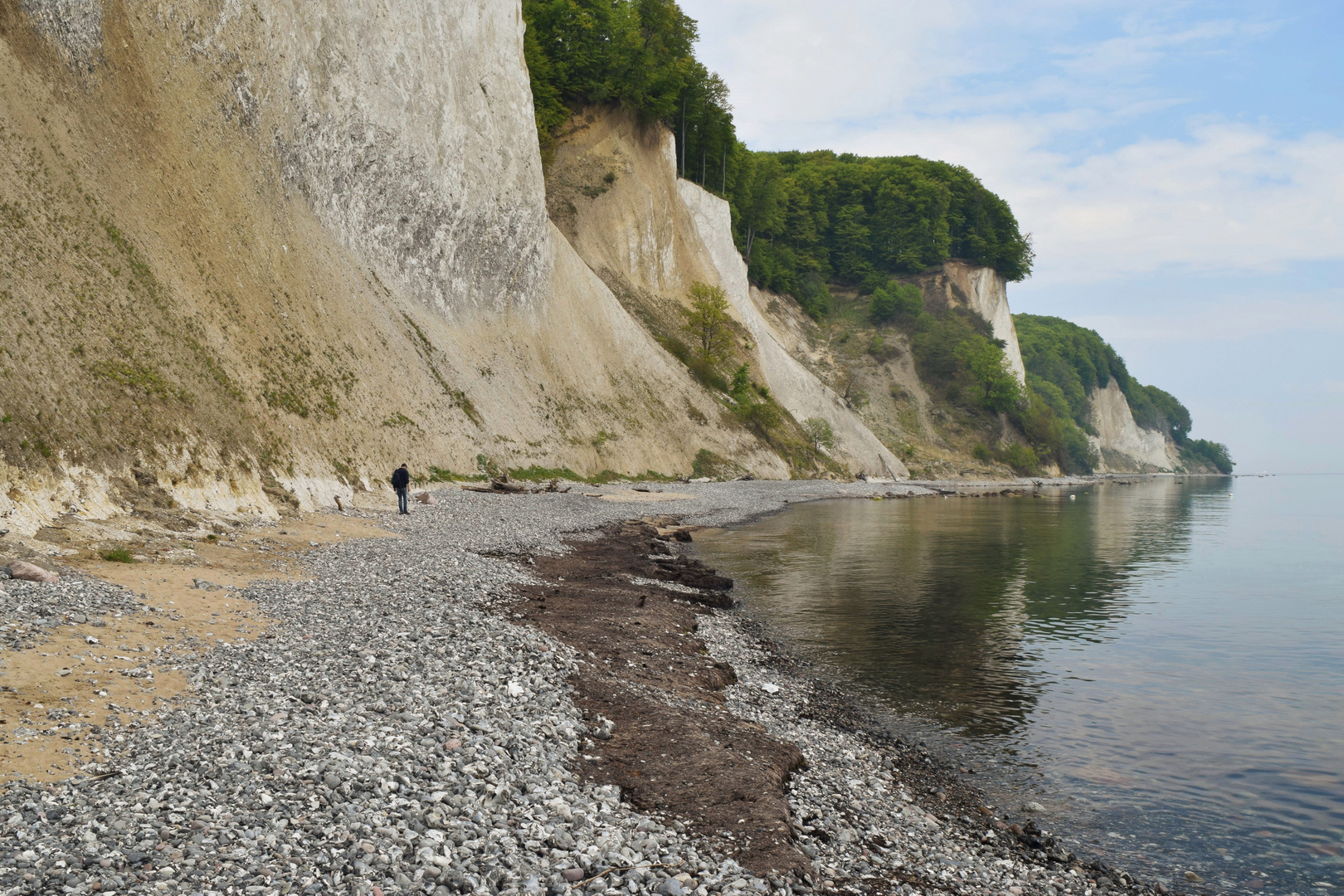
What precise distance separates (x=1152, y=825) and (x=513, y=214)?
5077 cm

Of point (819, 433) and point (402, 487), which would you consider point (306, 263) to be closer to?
point (402, 487)

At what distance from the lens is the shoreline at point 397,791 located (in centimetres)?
605

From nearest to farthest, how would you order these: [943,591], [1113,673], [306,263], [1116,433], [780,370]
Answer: [1113,673] < [943,591] < [306,263] < [780,370] < [1116,433]

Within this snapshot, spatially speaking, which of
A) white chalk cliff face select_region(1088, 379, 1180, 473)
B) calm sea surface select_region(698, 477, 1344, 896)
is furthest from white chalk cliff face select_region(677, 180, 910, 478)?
white chalk cliff face select_region(1088, 379, 1180, 473)

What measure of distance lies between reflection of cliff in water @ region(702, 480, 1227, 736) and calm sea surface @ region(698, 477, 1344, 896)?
10cm

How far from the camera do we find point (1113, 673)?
1702cm

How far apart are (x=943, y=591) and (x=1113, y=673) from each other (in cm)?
861

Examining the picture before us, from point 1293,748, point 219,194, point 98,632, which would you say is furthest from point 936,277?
point 98,632

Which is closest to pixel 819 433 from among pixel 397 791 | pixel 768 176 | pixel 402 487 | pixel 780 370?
pixel 780 370

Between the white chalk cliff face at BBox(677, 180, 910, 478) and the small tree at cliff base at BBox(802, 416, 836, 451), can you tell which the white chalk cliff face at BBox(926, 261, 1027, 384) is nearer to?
the white chalk cliff face at BBox(677, 180, 910, 478)

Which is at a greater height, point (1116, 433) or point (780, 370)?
point (780, 370)

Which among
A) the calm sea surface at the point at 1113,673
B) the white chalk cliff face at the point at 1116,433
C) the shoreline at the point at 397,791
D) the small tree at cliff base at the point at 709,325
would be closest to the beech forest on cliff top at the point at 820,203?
the small tree at cliff base at the point at 709,325

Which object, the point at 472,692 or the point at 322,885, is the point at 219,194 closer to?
the point at 472,692

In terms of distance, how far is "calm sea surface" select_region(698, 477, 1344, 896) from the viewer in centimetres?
1028
